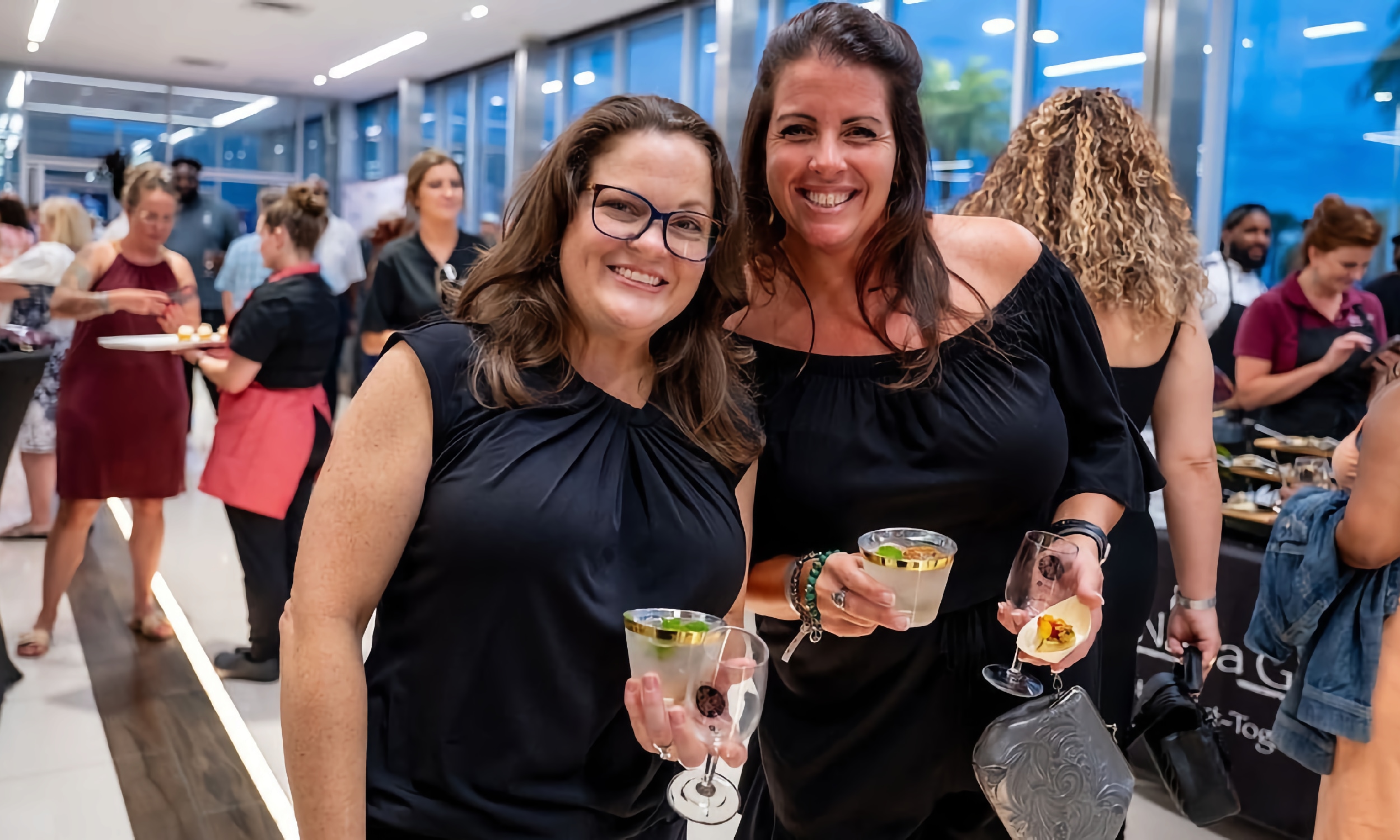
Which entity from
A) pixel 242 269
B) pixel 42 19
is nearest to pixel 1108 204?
pixel 242 269

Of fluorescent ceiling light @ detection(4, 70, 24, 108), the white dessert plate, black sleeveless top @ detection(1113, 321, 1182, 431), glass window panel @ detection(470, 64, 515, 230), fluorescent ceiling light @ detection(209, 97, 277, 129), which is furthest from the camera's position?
fluorescent ceiling light @ detection(209, 97, 277, 129)

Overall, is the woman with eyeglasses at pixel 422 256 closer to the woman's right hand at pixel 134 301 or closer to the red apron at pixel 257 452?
the red apron at pixel 257 452

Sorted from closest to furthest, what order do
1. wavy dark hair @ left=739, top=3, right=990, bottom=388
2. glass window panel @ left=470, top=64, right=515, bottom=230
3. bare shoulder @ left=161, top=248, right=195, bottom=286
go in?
wavy dark hair @ left=739, top=3, right=990, bottom=388
bare shoulder @ left=161, top=248, right=195, bottom=286
glass window panel @ left=470, top=64, right=515, bottom=230

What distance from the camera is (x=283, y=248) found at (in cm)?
401

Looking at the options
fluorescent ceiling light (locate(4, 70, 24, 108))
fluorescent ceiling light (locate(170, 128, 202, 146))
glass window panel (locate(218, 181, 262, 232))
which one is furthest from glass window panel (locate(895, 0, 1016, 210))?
fluorescent ceiling light (locate(4, 70, 24, 108))

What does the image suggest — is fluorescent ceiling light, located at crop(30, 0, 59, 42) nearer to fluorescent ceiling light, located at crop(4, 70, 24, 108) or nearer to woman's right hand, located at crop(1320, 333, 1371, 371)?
fluorescent ceiling light, located at crop(4, 70, 24, 108)

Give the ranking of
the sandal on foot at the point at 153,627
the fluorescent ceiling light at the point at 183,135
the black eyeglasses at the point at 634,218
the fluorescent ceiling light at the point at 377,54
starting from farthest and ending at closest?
the fluorescent ceiling light at the point at 183,135
the fluorescent ceiling light at the point at 377,54
the sandal on foot at the point at 153,627
the black eyeglasses at the point at 634,218

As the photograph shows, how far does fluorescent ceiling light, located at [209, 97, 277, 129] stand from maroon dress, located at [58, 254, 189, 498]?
14281 mm

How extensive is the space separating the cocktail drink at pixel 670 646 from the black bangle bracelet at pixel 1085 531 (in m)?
0.63

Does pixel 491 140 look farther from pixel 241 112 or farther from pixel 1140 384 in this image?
pixel 1140 384

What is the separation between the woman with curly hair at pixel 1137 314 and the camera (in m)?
2.24

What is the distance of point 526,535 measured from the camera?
3.91 feet

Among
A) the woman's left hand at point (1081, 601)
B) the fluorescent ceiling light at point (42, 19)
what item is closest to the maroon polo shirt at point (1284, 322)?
the woman's left hand at point (1081, 601)

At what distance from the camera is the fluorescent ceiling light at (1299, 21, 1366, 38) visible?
536 centimetres
